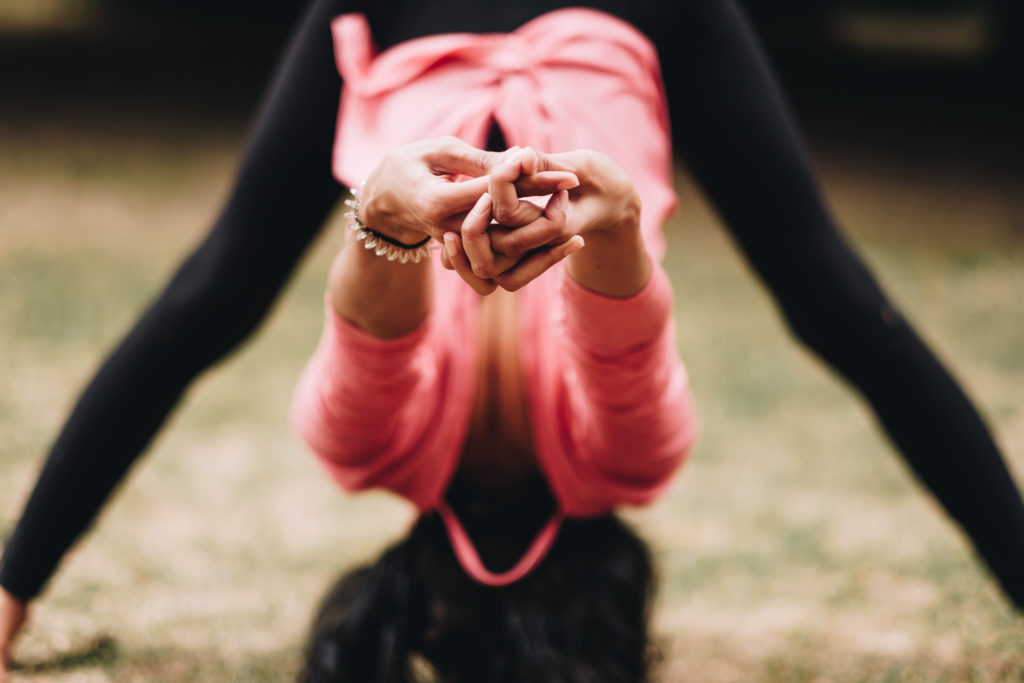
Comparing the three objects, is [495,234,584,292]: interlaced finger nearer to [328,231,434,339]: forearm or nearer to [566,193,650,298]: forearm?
[566,193,650,298]: forearm

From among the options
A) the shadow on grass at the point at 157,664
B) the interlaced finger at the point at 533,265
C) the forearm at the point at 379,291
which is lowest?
the shadow on grass at the point at 157,664

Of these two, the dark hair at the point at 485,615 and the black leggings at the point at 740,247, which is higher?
the black leggings at the point at 740,247

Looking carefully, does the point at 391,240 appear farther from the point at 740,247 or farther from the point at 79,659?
the point at 79,659

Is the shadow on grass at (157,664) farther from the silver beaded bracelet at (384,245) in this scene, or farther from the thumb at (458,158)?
the thumb at (458,158)

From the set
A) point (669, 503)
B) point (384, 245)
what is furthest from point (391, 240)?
point (669, 503)

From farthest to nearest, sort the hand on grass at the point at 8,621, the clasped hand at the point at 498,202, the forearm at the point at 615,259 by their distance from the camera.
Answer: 1. the hand on grass at the point at 8,621
2. the forearm at the point at 615,259
3. the clasped hand at the point at 498,202

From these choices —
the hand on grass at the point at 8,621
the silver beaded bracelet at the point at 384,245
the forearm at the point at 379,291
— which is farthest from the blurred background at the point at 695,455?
the silver beaded bracelet at the point at 384,245

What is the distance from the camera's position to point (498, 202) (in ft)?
2.87

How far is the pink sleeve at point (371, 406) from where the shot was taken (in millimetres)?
1179

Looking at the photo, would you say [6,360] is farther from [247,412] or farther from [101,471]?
[101,471]

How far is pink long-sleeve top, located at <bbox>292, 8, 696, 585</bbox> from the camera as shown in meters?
1.23

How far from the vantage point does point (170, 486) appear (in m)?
2.16

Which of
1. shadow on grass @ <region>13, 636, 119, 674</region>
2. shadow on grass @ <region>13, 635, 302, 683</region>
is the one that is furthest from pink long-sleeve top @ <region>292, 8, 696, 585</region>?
shadow on grass @ <region>13, 636, 119, 674</region>

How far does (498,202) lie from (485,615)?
30.3 inches
